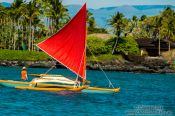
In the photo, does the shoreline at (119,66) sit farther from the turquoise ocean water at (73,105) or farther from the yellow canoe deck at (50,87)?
the turquoise ocean water at (73,105)

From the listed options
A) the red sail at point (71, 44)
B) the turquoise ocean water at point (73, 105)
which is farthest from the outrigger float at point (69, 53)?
the turquoise ocean water at point (73, 105)

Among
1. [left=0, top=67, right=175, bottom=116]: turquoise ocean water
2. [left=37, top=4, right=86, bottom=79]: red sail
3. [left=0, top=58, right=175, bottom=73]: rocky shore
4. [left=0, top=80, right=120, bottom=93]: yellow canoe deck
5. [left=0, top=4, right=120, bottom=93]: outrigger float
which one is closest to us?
[left=0, top=67, right=175, bottom=116]: turquoise ocean water

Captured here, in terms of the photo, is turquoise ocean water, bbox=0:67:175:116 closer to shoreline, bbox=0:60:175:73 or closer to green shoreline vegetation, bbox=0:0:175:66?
shoreline, bbox=0:60:175:73

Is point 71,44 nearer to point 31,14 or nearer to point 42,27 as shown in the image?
point 31,14

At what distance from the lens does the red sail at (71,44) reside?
1860 inches

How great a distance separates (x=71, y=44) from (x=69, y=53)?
3.06ft

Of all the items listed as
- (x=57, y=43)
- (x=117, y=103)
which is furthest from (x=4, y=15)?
(x=117, y=103)

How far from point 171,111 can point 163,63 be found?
82063 mm

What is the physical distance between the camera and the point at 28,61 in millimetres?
116688

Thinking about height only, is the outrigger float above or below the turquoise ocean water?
above

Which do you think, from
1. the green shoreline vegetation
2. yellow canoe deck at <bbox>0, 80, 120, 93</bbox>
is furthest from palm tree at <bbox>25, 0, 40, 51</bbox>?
yellow canoe deck at <bbox>0, 80, 120, 93</bbox>

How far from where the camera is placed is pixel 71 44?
4769 cm

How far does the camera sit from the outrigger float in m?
47.1

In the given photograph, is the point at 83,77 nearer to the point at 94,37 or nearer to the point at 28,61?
the point at 28,61
